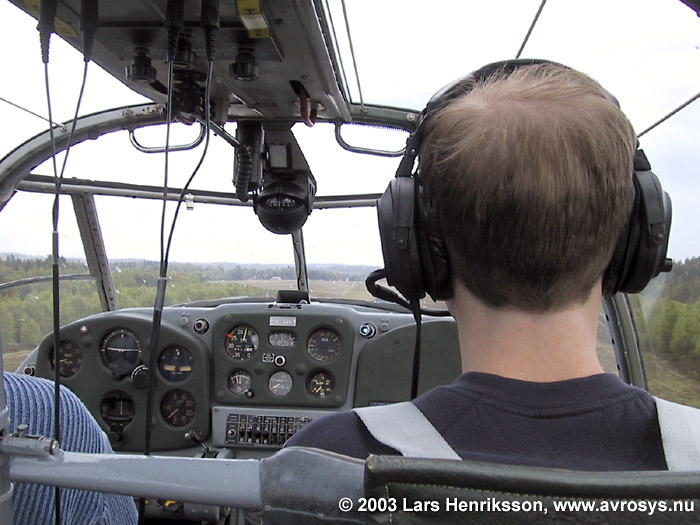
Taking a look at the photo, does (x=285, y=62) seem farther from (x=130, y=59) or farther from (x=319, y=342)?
(x=319, y=342)

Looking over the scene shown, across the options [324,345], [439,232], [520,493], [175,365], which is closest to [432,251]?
[439,232]

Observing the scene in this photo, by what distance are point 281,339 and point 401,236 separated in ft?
7.71

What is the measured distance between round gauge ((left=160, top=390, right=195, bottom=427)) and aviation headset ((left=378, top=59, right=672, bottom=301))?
251 centimetres

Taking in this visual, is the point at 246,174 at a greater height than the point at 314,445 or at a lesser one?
greater

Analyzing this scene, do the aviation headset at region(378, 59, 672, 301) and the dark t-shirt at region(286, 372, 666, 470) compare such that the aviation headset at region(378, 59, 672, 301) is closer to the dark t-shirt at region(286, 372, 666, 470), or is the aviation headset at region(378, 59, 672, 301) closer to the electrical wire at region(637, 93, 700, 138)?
the dark t-shirt at region(286, 372, 666, 470)

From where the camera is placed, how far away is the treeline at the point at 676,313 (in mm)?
2090

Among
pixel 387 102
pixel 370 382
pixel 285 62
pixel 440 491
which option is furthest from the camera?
pixel 370 382

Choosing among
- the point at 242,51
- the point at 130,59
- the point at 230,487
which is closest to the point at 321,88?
the point at 242,51

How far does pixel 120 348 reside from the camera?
3.06 m

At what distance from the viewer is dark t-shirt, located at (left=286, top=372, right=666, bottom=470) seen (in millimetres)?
620

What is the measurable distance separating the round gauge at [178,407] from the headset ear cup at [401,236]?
8.23 feet

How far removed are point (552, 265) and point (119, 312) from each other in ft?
9.41

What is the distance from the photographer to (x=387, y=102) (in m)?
2.75

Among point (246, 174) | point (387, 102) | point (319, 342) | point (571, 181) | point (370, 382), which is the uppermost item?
point (387, 102)
